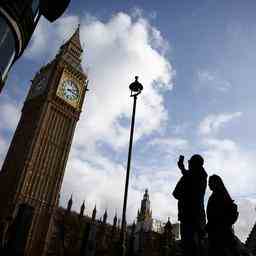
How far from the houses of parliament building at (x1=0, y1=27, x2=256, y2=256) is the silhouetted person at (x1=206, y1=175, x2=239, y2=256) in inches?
1370

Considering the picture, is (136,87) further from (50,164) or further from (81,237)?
(81,237)

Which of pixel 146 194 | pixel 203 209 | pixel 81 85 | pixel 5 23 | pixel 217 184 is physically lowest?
pixel 203 209

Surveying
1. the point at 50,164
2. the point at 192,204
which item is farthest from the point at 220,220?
the point at 50,164

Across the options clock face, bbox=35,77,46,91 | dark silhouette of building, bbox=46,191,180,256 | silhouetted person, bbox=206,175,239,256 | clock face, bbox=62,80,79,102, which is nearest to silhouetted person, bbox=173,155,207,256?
silhouetted person, bbox=206,175,239,256

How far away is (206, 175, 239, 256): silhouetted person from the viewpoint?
217 inches

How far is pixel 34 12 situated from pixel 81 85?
42902mm

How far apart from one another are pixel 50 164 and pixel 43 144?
3281 mm

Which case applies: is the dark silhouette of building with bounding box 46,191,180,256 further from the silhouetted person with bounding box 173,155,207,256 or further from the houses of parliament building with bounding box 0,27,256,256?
the silhouetted person with bounding box 173,155,207,256

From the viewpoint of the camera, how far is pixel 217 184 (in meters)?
6.12

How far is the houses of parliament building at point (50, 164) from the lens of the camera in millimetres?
41156

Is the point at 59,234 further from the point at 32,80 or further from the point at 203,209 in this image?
the point at 203,209

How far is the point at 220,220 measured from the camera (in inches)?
226

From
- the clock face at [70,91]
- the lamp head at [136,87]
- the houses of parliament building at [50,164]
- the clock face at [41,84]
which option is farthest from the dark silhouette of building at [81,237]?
the lamp head at [136,87]

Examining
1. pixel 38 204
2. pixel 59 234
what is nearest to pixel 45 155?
pixel 38 204
